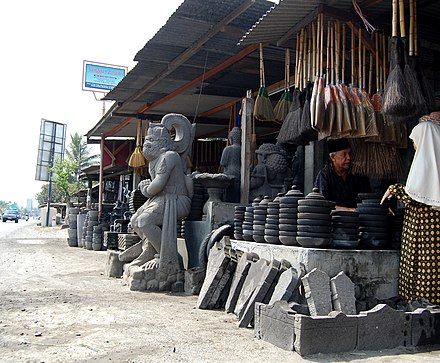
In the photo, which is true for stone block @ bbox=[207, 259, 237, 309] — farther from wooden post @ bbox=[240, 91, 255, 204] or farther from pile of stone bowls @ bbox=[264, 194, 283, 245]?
wooden post @ bbox=[240, 91, 255, 204]

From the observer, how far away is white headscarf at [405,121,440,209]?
3814 millimetres

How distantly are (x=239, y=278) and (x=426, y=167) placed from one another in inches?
83.7

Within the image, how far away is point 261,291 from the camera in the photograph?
4.21m

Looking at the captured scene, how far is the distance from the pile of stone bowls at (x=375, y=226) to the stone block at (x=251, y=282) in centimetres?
101

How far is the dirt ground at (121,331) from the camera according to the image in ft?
10.9

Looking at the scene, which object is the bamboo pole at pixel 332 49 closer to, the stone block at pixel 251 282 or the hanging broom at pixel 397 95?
the hanging broom at pixel 397 95

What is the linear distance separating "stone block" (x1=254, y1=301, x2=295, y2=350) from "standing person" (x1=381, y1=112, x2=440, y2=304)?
4.01 feet

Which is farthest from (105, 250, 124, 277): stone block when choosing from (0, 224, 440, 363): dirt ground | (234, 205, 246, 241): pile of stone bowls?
(234, 205, 246, 241): pile of stone bowls

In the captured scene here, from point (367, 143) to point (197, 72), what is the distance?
4.23 metres

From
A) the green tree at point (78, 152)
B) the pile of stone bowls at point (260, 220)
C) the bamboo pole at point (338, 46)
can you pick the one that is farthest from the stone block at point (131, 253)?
the green tree at point (78, 152)

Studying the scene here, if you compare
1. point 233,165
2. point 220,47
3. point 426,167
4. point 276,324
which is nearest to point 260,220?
point 276,324

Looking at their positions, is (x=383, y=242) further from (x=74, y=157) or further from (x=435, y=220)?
(x=74, y=157)

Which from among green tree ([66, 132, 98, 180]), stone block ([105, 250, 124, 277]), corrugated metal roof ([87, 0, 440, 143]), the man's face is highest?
green tree ([66, 132, 98, 180])

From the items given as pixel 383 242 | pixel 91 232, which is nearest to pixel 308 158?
pixel 383 242
